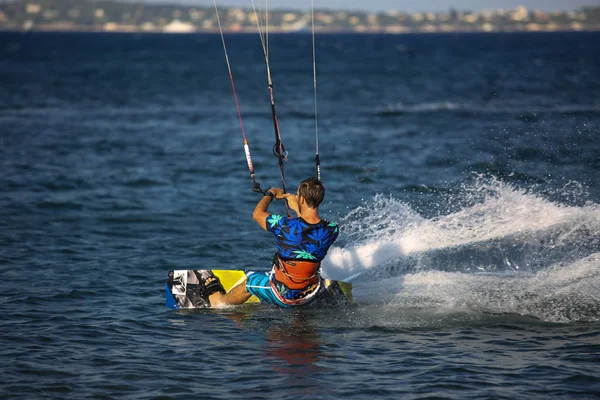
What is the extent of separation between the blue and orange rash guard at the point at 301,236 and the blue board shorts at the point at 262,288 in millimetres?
642

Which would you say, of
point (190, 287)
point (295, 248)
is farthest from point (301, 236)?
point (190, 287)

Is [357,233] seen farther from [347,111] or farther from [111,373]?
[347,111]

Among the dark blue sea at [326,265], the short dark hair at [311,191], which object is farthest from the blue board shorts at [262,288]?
the short dark hair at [311,191]

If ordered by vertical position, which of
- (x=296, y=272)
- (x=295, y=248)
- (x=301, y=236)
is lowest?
(x=296, y=272)

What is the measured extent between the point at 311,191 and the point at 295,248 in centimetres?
72

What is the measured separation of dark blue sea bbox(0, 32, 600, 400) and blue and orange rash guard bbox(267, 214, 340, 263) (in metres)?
0.83

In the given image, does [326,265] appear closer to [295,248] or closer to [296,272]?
[296,272]

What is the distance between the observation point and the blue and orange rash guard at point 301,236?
804 cm

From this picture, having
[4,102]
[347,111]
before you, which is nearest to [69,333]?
[347,111]

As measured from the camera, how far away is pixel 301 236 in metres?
8.07

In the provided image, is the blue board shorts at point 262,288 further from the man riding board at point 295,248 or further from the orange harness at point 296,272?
the orange harness at point 296,272

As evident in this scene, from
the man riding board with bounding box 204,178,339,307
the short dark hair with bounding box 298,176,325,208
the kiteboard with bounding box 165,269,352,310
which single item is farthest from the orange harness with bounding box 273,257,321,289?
the short dark hair with bounding box 298,176,325,208

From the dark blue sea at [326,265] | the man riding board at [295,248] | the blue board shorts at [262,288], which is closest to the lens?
the dark blue sea at [326,265]

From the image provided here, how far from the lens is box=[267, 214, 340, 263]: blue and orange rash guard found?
804 cm
